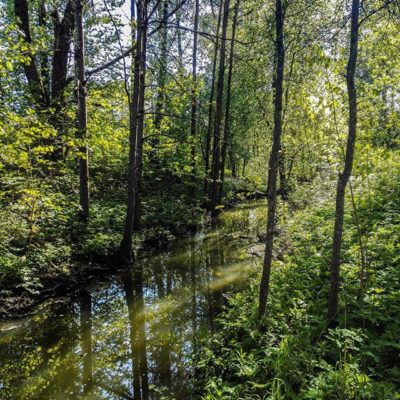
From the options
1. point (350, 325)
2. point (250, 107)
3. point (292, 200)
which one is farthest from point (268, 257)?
point (250, 107)

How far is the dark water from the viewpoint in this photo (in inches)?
172

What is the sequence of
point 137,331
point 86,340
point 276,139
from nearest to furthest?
point 276,139
point 86,340
point 137,331

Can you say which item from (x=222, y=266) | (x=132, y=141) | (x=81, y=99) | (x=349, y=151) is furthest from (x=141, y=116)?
(x=349, y=151)

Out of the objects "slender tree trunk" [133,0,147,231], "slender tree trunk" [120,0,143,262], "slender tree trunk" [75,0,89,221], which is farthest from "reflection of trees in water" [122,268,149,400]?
"slender tree trunk" [133,0,147,231]

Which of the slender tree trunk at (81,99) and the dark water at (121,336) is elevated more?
the slender tree trunk at (81,99)

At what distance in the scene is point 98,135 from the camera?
902cm

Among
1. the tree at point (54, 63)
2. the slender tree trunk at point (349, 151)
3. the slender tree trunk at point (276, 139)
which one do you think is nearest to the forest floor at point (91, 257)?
the tree at point (54, 63)

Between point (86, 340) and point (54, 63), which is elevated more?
point (54, 63)

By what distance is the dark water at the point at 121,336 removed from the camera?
436 cm

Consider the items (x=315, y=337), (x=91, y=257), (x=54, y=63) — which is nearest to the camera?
(x=315, y=337)

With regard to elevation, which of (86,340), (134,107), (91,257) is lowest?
(86,340)

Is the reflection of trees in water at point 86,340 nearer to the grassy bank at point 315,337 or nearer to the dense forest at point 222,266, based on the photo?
the dense forest at point 222,266

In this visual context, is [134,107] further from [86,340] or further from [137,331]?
[86,340]

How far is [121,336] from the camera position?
18.5 feet
